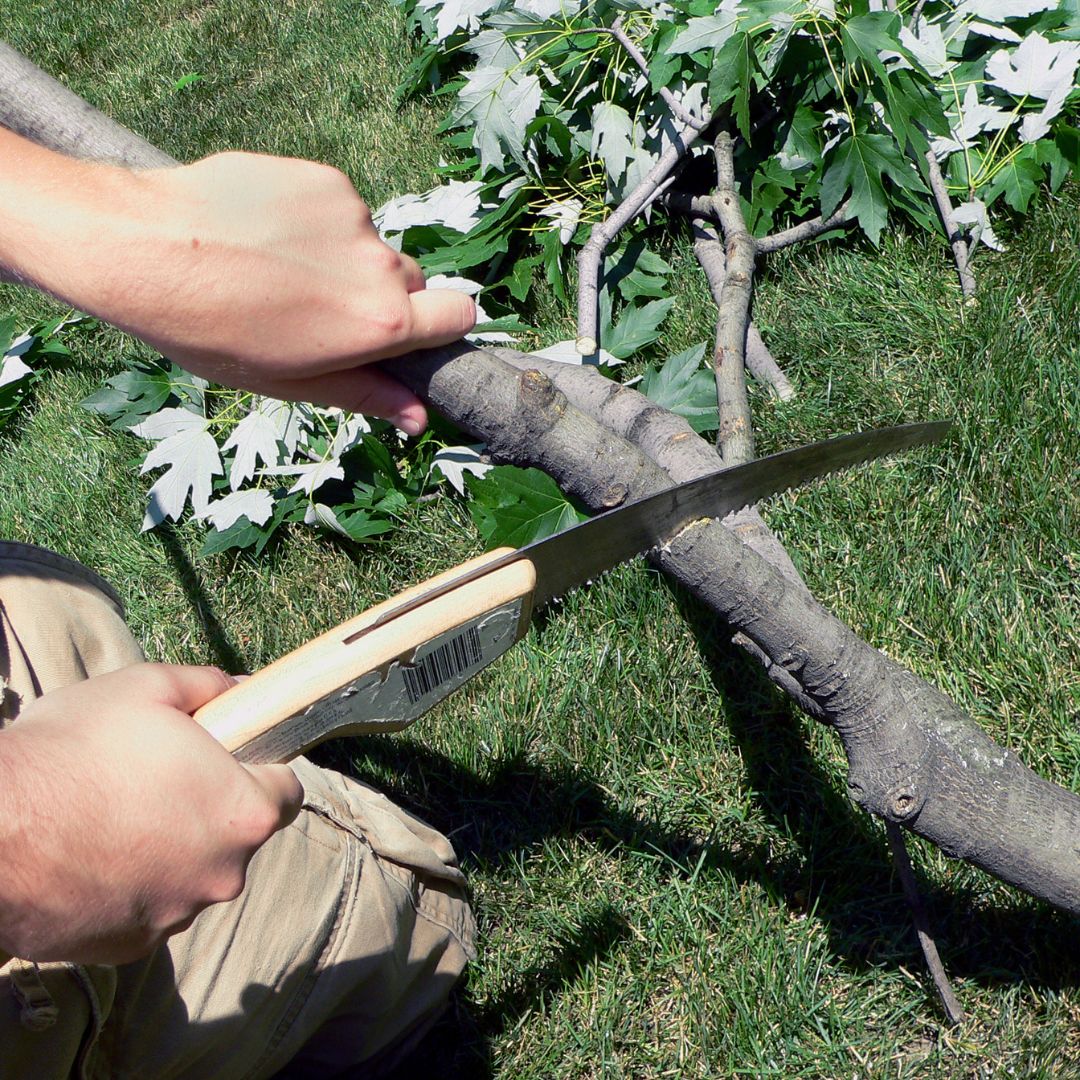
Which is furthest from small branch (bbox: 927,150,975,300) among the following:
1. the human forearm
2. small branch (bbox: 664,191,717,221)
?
the human forearm

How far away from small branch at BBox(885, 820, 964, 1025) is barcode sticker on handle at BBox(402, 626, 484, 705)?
0.89m

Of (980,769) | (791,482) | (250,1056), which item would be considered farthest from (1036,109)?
(250,1056)

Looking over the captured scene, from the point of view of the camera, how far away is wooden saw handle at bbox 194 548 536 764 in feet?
4.39

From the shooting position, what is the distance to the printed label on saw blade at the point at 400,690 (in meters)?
1.37

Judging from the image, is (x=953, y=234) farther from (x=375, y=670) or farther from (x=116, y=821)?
(x=116, y=821)

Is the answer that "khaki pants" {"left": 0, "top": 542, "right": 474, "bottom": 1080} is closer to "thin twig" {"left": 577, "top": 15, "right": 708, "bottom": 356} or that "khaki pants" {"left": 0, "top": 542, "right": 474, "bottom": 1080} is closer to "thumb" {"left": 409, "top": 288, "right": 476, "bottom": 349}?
"thumb" {"left": 409, "top": 288, "right": 476, "bottom": 349}

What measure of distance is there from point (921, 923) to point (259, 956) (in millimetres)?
1222

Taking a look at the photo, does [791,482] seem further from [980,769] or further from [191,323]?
[191,323]

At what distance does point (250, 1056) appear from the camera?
5.83ft

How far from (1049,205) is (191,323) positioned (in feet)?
8.64

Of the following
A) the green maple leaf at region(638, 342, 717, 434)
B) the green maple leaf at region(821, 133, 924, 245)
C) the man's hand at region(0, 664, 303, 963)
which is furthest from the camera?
the green maple leaf at region(821, 133, 924, 245)

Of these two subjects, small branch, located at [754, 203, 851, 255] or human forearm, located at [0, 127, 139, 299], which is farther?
small branch, located at [754, 203, 851, 255]

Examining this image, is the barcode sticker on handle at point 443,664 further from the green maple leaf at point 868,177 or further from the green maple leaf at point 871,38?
the green maple leaf at point 871,38

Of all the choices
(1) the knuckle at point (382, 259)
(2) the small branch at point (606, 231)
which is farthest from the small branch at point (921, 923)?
(2) the small branch at point (606, 231)
